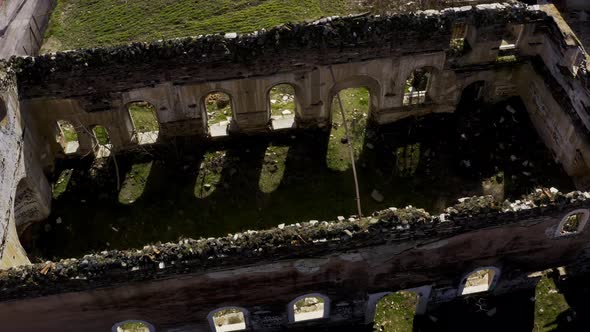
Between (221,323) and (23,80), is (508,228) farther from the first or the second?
(23,80)

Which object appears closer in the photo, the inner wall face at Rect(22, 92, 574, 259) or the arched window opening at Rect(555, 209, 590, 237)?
the arched window opening at Rect(555, 209, 590, 237)

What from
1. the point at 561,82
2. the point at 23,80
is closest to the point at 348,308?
the point at 561,82

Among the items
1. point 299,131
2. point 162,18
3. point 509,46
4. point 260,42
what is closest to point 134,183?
point 299,131

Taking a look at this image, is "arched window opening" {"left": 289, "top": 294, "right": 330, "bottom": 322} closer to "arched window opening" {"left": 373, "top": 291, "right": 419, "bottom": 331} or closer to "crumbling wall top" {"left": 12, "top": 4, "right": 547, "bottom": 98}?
"arched window opening" {"left": 373, "top": 291, "right": 419, "bottom": 331}

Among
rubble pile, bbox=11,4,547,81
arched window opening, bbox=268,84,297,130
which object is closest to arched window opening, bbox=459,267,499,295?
rubble pile, bbox=11,4,547,81

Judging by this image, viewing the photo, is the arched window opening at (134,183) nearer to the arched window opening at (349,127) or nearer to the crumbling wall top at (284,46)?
the crumbling wall top at (284,46)

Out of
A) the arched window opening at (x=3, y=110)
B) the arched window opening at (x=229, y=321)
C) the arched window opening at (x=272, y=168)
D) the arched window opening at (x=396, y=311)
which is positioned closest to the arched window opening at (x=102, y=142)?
the arched window opening at (x=3, y=110)

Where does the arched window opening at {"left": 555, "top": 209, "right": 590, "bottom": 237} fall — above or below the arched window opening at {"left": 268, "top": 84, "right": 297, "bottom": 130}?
above
